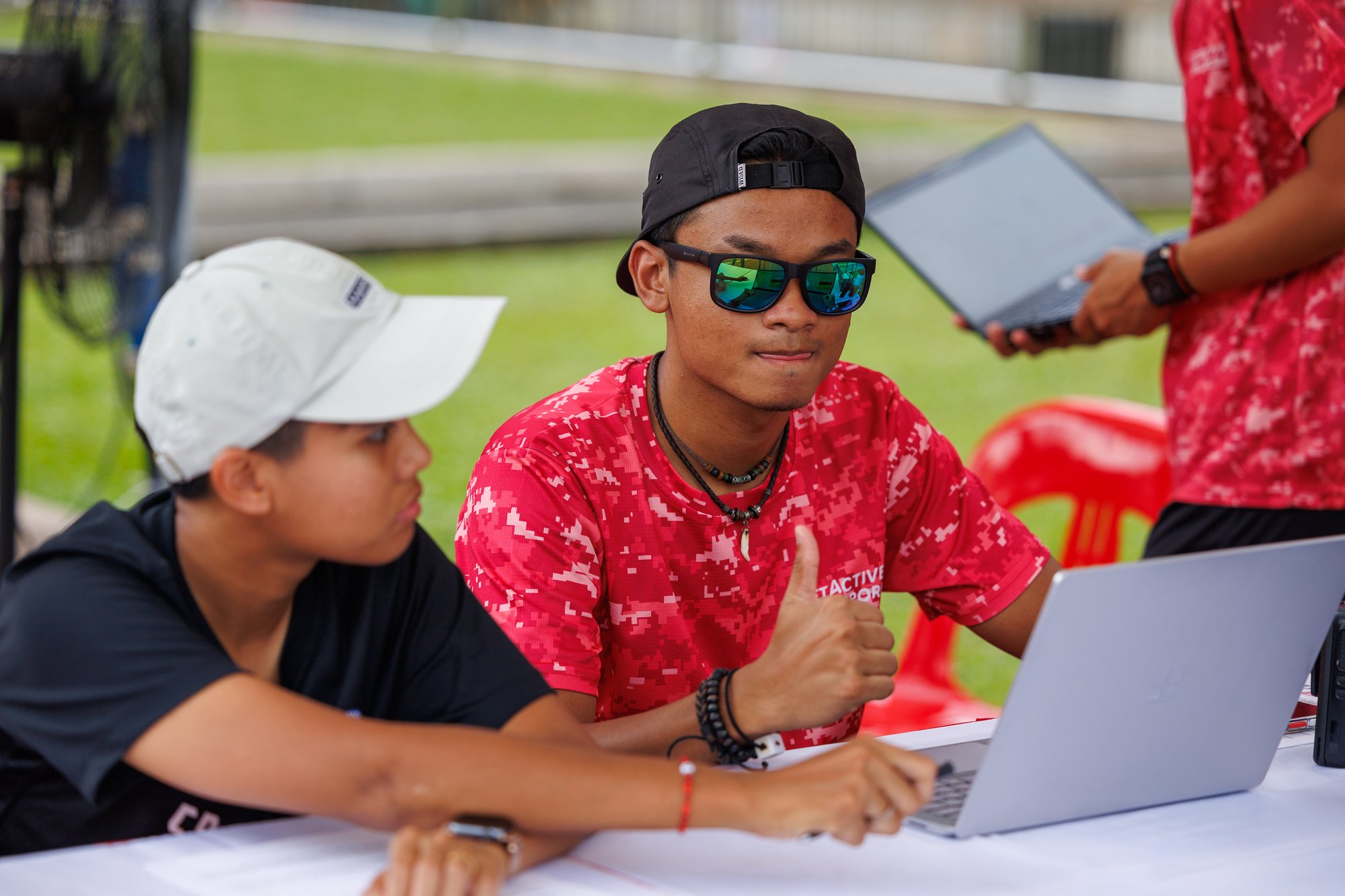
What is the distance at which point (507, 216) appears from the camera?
11.7 metres

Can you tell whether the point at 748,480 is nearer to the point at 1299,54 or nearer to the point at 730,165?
the point at 730,165

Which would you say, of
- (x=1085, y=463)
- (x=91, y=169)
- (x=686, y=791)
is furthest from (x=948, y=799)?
(x=91, y=169)

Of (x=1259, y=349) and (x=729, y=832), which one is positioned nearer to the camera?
(x=729, y=832)

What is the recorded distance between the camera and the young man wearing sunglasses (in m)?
2.02

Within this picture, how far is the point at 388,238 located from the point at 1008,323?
850cm

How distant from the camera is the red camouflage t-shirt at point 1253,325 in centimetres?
271

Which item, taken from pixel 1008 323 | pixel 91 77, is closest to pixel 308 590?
pixel 1008 323

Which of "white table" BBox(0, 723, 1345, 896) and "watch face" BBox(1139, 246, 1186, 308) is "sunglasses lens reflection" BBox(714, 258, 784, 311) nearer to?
"white table" BBox(0, 723, 1345, 896)

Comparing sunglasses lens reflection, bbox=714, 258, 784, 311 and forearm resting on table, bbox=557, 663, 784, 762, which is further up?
sunglasses lens reflection, bbox=714, 258, 784, 311

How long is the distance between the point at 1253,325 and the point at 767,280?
1125mm

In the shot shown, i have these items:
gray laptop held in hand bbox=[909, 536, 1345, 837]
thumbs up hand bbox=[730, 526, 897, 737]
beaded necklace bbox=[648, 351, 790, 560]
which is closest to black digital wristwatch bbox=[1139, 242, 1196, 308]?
beaded necklace bbox=[648, 351, 790, 560]

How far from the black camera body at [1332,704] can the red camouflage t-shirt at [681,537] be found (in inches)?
20.9

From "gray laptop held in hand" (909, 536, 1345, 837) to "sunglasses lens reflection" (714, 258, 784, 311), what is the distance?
62 cm

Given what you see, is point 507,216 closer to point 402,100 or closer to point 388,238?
point 388,238
